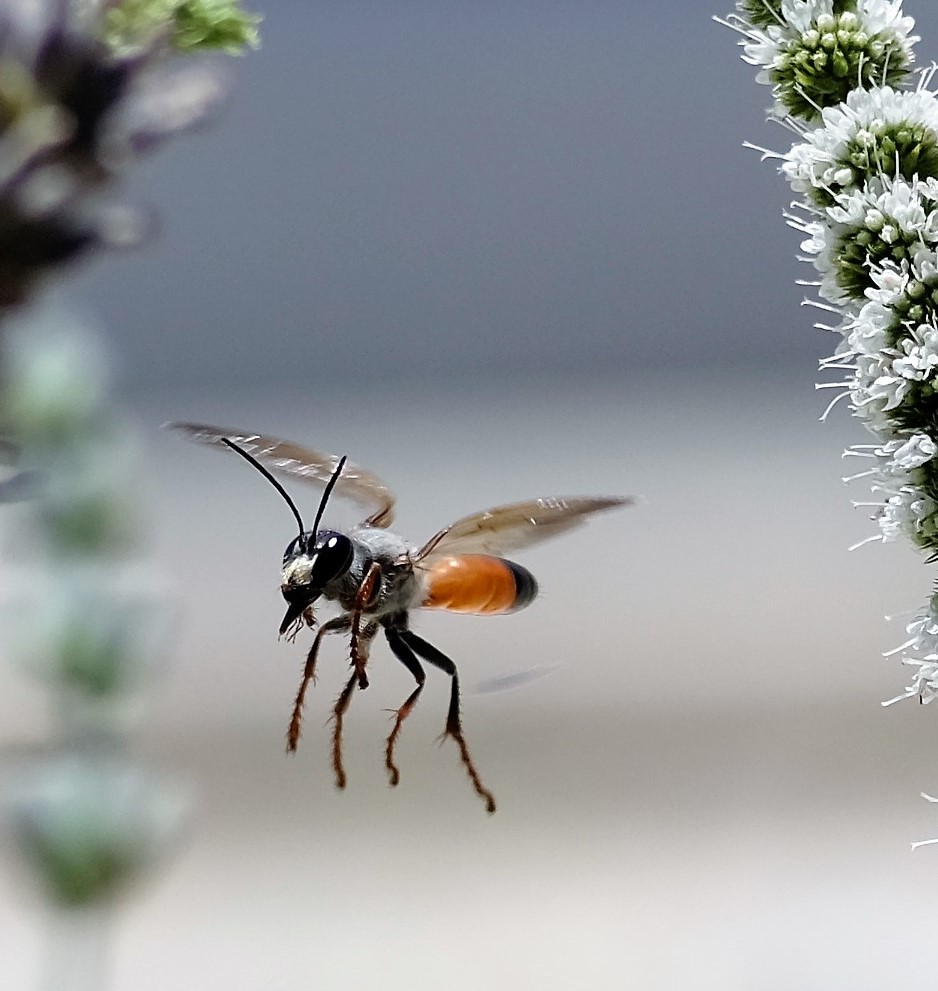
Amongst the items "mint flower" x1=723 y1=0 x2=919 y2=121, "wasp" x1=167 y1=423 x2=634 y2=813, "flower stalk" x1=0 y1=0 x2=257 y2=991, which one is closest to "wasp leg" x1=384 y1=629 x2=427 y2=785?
"wasp" x1=167 y1=423 x2=634 y2=813

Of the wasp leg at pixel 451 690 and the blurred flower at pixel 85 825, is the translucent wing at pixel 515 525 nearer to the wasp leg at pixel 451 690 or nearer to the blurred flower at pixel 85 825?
the wasp leg at pixel 451 690

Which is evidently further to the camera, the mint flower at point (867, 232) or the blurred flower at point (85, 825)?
the blurred flower at point (85, 825)

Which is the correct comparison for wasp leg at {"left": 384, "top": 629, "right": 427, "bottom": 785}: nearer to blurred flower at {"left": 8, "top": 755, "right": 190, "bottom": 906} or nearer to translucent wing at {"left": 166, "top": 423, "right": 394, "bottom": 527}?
translucent wing at {"left": 166, "top": 423, "right": 394, "bottom": 527}

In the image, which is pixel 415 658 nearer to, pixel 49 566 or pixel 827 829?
pixel 49 566

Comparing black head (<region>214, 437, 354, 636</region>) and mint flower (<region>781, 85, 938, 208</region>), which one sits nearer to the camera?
mint flower (<region>781, 85, 938, 208</region>)

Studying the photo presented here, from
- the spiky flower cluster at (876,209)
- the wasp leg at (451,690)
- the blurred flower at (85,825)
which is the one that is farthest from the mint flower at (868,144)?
the blurred flower at (85,825)

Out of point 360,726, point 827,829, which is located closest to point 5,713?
point 360,726

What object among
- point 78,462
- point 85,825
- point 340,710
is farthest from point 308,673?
point 85,825
